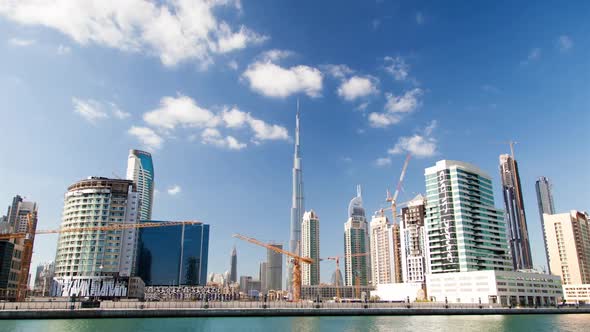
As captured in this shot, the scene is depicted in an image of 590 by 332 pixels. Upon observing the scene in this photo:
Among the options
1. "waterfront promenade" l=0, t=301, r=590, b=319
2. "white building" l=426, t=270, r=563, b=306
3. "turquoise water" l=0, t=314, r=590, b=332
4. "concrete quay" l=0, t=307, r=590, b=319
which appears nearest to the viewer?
"turquoise water" l=0, t=314, r=590, b=332

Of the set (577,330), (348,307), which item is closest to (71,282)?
(348,307)

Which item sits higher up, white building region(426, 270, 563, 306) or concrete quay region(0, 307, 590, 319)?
white building region(426, 270, 563, 306)

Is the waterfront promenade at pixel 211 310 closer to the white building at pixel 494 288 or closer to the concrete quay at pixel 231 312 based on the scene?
the concrete quay at pixel 231 312

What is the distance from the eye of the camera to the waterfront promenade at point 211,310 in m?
102

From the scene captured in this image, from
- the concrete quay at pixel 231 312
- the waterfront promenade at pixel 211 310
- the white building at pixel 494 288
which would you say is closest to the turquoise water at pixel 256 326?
the concrete quay at pixel 231 312

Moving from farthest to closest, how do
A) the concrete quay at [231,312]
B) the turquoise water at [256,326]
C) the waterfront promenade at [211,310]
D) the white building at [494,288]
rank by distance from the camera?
the white building at [494,288]
the waterfront promenade at [211,310]
the concrete quay at [231,312]
the turquoise water at [256,326]

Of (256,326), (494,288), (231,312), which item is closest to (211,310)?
(231,312)

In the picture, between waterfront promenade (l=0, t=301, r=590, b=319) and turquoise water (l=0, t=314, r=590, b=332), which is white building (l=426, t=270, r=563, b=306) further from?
turquoise water (l=0, t=314, r=590, b=332)

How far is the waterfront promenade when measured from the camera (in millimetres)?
102000

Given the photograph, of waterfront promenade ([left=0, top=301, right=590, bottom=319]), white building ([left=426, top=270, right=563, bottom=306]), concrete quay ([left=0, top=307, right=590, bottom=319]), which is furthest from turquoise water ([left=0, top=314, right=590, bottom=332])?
white building ([left=426, top=270, right=563, bottom=306])

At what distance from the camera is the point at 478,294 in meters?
186

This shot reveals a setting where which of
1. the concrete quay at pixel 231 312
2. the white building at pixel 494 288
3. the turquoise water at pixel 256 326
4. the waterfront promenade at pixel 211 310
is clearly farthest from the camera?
the white building at pixel 494 288

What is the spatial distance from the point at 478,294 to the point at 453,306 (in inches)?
2037

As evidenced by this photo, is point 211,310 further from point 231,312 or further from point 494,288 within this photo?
point 494,288
